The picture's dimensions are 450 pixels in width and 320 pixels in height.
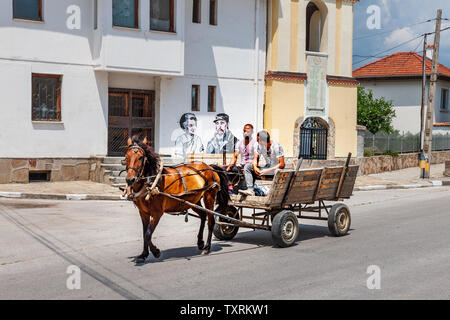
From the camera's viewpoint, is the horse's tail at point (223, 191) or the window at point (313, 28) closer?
the horse's tail at point (223, 191)

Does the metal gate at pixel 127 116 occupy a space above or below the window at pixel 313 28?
below

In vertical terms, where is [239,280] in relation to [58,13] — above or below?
below

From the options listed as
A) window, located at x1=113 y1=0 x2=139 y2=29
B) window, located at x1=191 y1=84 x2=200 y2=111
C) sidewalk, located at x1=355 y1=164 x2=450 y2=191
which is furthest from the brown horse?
sidewalk, located at x1=355 y1=164 x2=450 y2=191

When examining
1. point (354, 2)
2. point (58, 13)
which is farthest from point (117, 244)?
point (354, 2)

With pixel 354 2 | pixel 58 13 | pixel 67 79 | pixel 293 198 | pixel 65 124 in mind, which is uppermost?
pixel 354 2

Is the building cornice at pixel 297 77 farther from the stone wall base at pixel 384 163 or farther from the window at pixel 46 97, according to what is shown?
the window at pixel 46 97

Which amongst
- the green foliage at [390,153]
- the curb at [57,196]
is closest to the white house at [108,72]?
the curb at [57,196]

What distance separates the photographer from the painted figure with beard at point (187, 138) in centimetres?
2298

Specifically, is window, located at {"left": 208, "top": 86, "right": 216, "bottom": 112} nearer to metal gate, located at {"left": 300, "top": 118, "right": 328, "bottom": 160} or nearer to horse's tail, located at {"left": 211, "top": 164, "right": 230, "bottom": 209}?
metal gate, located at {"left": 300, "top": 118, "right": 328, "bottom": 160}

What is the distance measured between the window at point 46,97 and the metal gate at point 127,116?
1.96 m

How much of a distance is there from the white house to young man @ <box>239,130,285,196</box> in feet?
34.4

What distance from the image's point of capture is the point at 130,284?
7.86 metres

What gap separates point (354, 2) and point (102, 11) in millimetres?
12260
